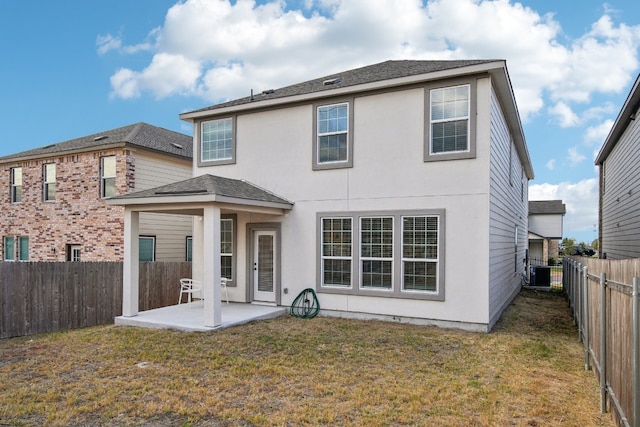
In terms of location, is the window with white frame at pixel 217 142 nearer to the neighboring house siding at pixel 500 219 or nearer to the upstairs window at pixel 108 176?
the upstairs window at pixel 108 176

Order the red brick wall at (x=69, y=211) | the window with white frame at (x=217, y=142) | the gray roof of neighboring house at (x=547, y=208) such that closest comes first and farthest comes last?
the window with white frame at (x=217, y=142) → the red brick wall at (x=69, y=211) → the gray roof of neighboring house at (x=547, y=208)

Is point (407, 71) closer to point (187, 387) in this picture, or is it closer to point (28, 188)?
point (187, 387)

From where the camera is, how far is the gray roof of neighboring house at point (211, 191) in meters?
9.04

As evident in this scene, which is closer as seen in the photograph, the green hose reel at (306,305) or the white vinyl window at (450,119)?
the white vinyl window at (450,119)

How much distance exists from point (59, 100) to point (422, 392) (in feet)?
56.1

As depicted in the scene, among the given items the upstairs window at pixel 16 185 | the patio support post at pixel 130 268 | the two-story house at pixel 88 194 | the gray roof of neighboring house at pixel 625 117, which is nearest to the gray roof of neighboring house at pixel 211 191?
the patio support post at pixel 130 268

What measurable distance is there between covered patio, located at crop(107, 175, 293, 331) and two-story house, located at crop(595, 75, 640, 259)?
373 inches

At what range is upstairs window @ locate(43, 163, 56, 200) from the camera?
16261 mm

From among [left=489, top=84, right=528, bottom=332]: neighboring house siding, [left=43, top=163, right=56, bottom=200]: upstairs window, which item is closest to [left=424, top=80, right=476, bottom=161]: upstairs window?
[left=489, top=84, right=528, bottom=332]: neighboring house siding

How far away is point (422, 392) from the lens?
5277 millimetres

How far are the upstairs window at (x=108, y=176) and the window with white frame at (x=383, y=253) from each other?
Answer: 8449 mm

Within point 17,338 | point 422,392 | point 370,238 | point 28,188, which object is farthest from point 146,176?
point 422,392

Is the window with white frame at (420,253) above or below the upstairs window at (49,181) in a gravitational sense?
below

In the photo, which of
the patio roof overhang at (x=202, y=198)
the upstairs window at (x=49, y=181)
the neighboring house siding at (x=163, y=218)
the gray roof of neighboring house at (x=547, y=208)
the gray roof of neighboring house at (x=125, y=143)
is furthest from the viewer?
the gray roof of neighboring house at (x=547, y=208)
